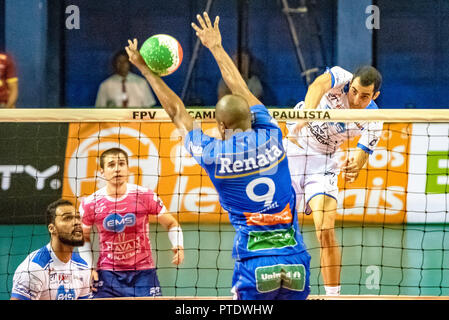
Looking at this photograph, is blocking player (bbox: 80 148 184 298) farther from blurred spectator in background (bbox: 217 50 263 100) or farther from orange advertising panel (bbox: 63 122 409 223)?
blurred spectator in background (bbox: 217 50 263 100)

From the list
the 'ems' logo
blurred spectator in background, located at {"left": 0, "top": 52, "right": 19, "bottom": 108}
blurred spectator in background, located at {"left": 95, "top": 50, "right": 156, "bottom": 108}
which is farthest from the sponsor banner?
the 'ems' logo

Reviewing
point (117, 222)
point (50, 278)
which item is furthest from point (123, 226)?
point (50, 278)

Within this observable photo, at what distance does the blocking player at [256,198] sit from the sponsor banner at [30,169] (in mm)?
5312

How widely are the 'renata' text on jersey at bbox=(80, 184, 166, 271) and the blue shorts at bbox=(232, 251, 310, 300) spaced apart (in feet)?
5.61

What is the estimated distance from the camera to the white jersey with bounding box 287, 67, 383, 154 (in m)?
6.98

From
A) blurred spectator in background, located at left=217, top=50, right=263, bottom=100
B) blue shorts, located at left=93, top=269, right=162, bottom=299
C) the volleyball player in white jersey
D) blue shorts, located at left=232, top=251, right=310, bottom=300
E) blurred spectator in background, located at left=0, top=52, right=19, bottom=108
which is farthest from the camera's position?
blurred spectator in background, located at left=217, top=50, right=263, bottom=100

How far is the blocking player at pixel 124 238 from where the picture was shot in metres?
6.43

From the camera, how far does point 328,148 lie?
7.38 metres

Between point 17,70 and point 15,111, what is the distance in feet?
21.2

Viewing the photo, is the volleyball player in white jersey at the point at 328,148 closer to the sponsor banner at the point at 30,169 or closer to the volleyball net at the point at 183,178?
the volleyball net at the point at 183,178

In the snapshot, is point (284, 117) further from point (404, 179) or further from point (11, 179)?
point (11, 179)
